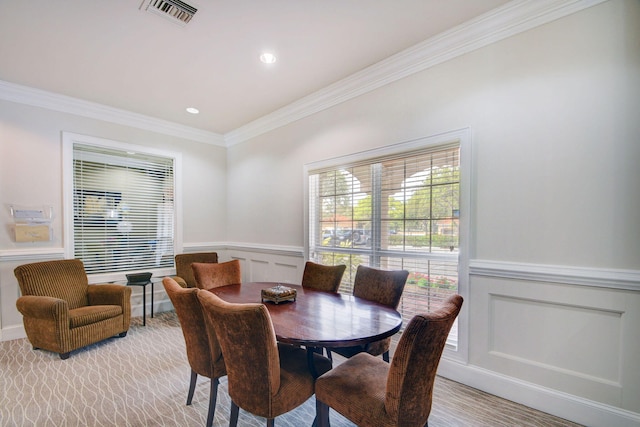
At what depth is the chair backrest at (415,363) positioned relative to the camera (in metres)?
1.19

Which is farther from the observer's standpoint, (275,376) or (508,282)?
(508,282)

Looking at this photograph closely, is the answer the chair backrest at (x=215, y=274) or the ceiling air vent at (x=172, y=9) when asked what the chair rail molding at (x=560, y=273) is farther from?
the ceiling air vent at (x=172, y=9)

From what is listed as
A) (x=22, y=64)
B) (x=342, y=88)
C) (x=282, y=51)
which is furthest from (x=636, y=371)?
(x=22, y=64)

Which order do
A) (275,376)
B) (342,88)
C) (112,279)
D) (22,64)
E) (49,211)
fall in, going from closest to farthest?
1. (275,376)
2. (22,64)
3. (342,88)
4. (49,211)
5. (112,279)

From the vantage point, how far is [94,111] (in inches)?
148

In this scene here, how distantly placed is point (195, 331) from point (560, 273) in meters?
2.50

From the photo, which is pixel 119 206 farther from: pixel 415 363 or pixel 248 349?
pixel 415 363

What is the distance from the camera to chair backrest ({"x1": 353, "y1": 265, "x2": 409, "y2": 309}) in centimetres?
223

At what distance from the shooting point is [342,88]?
3164mm

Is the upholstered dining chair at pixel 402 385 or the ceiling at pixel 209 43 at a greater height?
the ceiling at pixel 209 43

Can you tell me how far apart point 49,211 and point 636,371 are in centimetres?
563

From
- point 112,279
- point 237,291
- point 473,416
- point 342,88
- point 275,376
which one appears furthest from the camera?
point 112,279

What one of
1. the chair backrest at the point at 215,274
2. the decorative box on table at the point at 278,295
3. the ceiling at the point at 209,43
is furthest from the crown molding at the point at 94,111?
the decorative box on table at the point at 278,295

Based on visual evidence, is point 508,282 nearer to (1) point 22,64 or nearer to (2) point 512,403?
(2) point 512,403
